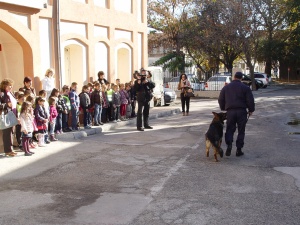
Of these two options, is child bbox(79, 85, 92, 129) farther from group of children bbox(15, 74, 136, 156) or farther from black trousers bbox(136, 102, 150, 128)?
black trousers bbox(136, 102, 150, 128)

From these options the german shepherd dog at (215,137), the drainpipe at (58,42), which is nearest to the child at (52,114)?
the drainpipe at (58,42)

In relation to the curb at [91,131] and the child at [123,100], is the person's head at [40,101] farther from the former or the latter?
the child at [123,100]

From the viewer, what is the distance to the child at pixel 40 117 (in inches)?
369

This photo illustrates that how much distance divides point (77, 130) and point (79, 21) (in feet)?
15.6

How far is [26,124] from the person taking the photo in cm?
868

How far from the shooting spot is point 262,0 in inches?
1435

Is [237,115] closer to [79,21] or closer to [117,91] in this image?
[117,91]

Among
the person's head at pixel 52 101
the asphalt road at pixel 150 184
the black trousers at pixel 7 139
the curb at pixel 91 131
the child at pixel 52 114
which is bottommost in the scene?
the asphalt road at pixel 150 184

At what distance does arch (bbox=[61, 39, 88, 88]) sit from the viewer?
14.8 metres

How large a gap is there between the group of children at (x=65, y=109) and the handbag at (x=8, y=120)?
0.50 feet

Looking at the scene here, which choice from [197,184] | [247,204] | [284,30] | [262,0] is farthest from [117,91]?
[284,30]

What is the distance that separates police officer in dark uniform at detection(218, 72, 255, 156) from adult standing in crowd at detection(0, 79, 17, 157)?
489 centimetres

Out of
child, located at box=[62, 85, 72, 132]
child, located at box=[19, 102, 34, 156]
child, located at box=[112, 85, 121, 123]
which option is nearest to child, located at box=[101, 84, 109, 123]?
child, located at box=[112, 85, 121, 123]

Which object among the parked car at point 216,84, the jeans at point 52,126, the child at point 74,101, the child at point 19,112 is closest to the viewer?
the child at point 19,112
